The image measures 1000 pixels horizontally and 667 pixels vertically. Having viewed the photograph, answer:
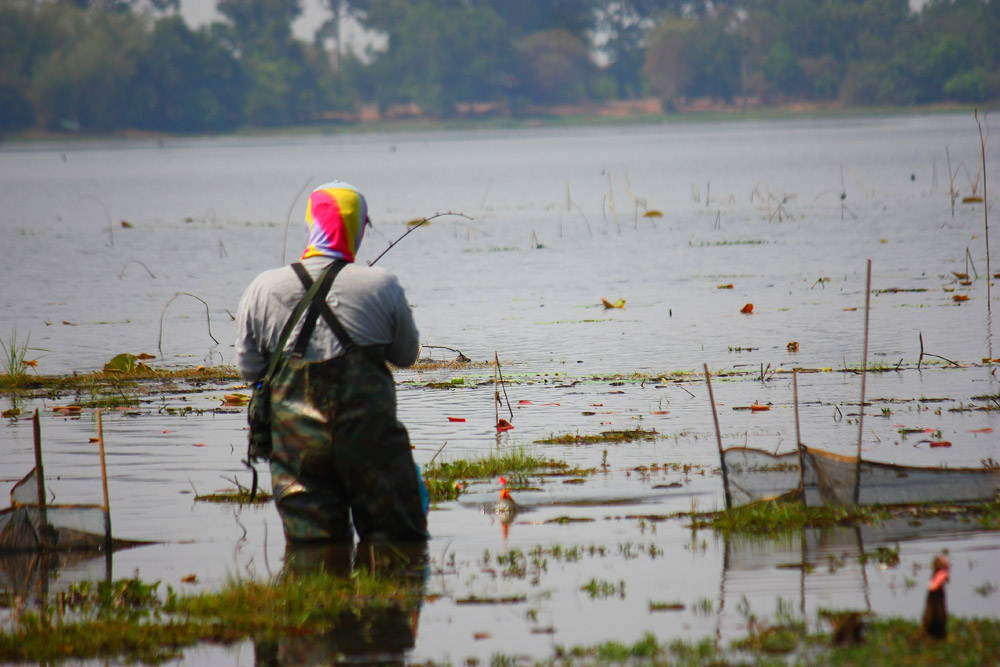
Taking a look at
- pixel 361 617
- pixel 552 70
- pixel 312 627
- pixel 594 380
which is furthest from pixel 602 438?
pixel 552 70

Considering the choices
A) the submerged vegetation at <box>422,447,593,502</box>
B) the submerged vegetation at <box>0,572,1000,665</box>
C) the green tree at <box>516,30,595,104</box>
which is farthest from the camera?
the green tree at <box>516,30,595,104</box>

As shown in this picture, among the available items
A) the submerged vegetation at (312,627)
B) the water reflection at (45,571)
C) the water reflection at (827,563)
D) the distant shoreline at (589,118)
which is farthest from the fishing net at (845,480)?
the distant shoreline at (589,118)

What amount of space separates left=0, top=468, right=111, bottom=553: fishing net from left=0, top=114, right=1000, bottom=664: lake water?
0.24 metres

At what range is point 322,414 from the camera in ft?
20.0

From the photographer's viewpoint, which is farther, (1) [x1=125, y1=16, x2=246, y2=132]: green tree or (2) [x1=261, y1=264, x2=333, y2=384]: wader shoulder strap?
(1) [x1=125, y1=16, x2=246, y2=132]: green tree

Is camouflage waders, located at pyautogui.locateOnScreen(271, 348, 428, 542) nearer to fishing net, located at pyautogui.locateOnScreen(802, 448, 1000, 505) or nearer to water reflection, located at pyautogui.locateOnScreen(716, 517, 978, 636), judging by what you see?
water reflection, located at pyautogui.locateOnScreen(716, 517, 978, 636)

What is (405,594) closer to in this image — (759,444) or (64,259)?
(759,444)

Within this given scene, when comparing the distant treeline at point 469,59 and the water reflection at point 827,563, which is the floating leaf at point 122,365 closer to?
the water reflection at point 827,563

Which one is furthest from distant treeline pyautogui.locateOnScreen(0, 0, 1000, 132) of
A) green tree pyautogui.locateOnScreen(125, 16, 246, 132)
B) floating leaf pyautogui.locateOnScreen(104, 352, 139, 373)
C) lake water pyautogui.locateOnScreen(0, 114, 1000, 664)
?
floating leaf pyautogui.locateOnScreen(104, 352, 139, 373)

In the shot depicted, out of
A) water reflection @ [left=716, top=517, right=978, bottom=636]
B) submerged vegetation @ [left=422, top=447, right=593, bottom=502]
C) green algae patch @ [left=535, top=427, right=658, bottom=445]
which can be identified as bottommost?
green algae patch @ [left=535, top=427, right=658, bottom=445]

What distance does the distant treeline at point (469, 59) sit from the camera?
469ft

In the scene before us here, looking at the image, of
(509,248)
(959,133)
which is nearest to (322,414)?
(509,248)

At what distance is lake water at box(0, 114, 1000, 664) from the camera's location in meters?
6.14

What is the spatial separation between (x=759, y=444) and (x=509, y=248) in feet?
72.1
